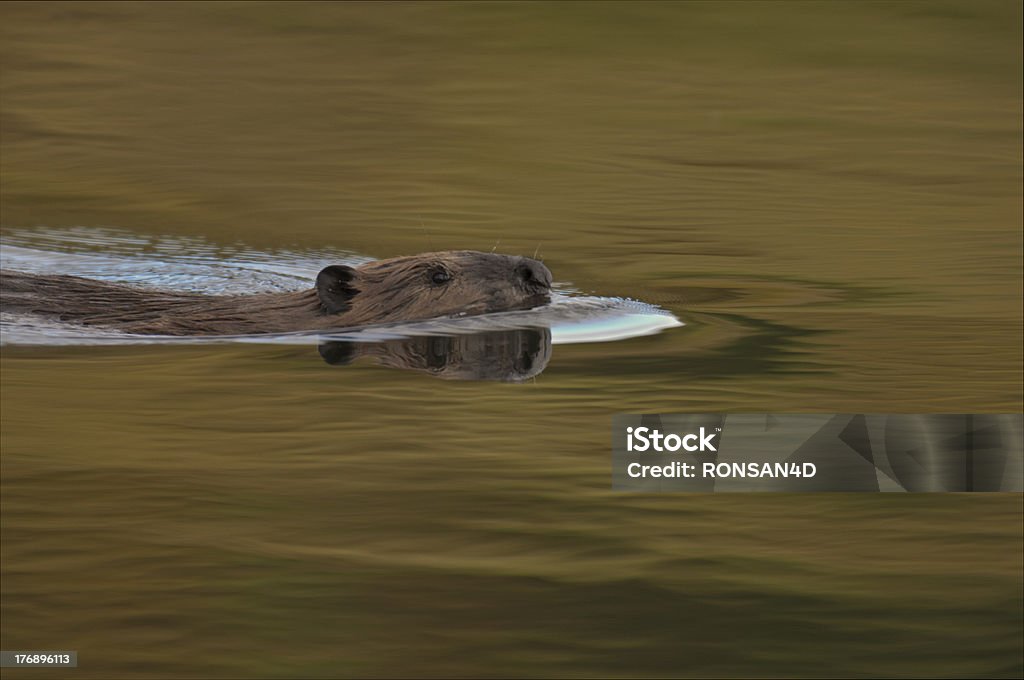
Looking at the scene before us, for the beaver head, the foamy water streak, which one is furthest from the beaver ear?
the foamy water streak

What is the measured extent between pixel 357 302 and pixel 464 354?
0.79m

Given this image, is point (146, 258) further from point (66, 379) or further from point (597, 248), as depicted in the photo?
point (66, 379)

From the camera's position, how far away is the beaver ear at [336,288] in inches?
283

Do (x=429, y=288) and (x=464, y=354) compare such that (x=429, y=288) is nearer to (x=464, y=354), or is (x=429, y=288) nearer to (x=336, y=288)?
(x=336, y=288)

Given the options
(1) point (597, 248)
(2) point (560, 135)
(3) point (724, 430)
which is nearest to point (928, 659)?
(3) point (724, 430)

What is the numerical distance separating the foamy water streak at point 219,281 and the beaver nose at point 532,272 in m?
0.15

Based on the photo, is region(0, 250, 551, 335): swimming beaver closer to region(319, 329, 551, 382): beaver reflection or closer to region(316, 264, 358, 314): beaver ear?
region(316, 264, 358, 314): beaver ear

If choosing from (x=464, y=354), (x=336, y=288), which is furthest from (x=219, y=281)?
(x=464, y=354)

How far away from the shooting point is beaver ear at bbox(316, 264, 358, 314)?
7.18m

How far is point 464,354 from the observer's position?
6.70 meters

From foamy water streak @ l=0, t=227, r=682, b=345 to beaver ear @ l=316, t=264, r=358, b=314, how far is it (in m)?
0.16

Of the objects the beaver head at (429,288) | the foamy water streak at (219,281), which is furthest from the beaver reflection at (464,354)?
the beaver head at (429,288)

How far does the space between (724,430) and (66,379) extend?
8.65 feet

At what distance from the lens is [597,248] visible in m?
9.70
